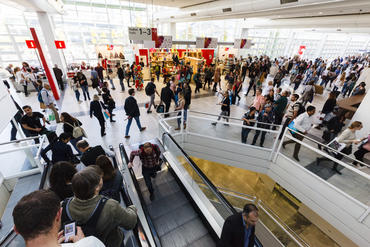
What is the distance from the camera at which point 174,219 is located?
346 centimetres

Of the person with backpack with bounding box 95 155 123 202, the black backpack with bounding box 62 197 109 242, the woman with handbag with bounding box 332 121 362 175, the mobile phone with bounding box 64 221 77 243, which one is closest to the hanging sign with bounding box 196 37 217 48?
the woman with handbag with bounding box 332 121 362 175

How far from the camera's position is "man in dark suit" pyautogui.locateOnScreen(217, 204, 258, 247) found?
2246mm

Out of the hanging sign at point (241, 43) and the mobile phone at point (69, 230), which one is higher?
the hanging sign at point (241, 43)

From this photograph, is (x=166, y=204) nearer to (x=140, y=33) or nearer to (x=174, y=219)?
(x=174, y=219)

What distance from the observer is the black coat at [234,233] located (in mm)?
2271

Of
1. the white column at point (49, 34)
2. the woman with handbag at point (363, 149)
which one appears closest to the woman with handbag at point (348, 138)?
the woman with handbag at point (363, 149)

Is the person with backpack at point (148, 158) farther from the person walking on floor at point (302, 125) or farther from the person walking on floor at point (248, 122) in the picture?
the person walking on floor at point (302, 125)

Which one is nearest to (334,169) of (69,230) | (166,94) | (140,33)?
(69,230)

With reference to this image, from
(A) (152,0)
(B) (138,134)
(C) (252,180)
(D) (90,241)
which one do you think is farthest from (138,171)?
(A) (152,0)

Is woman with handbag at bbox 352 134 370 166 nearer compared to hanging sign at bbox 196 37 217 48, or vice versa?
woman with handbag at bbox 352 134 370 166

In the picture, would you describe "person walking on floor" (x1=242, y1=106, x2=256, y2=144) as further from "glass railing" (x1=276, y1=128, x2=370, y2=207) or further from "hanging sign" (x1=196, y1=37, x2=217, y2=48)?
"hanging sign" (x1=196, y1=37, x2=217, y2=48)

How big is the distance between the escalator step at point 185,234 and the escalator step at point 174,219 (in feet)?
0.27

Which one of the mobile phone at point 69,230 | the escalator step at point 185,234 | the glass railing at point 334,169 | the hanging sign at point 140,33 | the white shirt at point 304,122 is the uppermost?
the hanging sign at point 140,33

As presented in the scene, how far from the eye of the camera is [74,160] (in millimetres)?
4012
